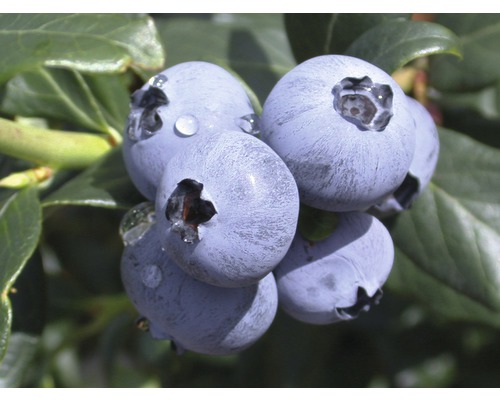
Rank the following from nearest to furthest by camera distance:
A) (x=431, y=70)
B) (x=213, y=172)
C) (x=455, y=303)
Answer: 1. (x=213, y=172)
2. (x=455, y=303)
3. (x=431, y=70)

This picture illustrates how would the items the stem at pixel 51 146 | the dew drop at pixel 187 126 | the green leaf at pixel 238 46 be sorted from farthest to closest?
the green leaf at pixel 238 46
the stem at pixel 51 146
the dew drop at pixel 187 126

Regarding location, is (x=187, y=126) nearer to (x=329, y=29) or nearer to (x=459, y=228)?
(x=329, y=29)

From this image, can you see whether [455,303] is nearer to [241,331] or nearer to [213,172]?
[241,331]

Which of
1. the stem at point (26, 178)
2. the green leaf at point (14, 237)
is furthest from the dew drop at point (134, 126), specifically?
the stem at point (26, 178)

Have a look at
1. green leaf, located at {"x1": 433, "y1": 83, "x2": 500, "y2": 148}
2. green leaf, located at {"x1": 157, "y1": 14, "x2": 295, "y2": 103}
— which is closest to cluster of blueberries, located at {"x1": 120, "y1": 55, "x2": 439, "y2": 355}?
green leaf, located at {"x1": 157, "y1": 14, "x2": 295, "y2": 103}

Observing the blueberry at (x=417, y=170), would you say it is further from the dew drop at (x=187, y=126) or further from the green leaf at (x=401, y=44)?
the dew drop at (x=187, y=126)

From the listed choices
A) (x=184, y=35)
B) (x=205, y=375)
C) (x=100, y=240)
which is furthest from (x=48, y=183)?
(x=205, y=375)
